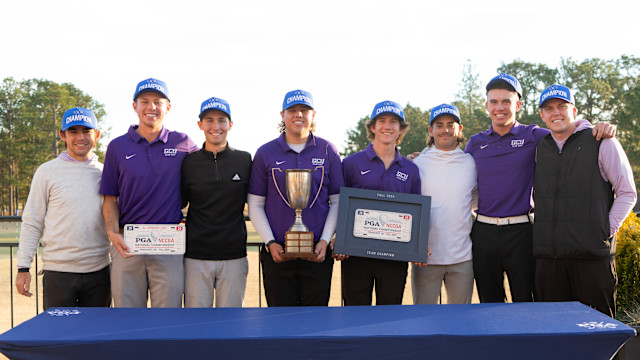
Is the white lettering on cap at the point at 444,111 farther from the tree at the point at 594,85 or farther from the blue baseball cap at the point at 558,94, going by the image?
the tree at the point at 594,85

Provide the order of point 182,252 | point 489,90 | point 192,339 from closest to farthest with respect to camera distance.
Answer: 1. point 192,339
2. point 182,252
3. point 489,90

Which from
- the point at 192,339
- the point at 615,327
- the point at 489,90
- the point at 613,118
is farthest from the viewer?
the point at 613,118

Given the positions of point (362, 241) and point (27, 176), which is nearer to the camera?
point (362, 241)

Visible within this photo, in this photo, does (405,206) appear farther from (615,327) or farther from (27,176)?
(27,176)

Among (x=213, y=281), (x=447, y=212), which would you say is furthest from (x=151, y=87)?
(x=447, y=212)

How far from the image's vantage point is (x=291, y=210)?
13.4 feet

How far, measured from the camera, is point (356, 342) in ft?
8.42

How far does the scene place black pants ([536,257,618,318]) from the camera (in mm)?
3982

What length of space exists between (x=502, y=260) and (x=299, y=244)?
5.64 feet

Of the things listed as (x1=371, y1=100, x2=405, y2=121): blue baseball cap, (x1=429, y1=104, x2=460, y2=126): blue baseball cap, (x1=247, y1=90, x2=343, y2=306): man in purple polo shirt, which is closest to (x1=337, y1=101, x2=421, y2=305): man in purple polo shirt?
(x1=371, y1=100, x2=405, y2=121): blue baseball cap

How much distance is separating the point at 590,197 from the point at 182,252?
307 centimetres

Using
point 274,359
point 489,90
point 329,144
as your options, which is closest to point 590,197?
point 489,90

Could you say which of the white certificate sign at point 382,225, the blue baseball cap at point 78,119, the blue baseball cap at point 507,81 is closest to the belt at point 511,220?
the white certificate sign at point 382,225

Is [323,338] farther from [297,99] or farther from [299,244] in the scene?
[297,99]
